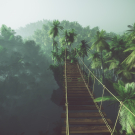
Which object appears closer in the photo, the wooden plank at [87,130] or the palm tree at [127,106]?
the wooden plank at [87,130]

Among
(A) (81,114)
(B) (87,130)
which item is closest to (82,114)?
(A) (81,114)

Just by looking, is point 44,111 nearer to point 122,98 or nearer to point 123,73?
point 123,73

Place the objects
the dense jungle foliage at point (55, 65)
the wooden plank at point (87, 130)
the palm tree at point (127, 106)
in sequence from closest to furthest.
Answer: the wooden plank at point (87, 130) → the palm tree at point (127, 106) → the dense jungle foliage at point (55, 65)

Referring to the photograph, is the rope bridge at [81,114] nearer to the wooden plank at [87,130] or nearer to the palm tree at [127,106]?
the wooden plank at [87,130]

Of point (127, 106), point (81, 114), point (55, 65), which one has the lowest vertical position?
point (127, 106)

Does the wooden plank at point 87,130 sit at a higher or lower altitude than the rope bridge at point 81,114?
lower

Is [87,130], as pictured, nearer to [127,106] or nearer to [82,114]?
[82,114]

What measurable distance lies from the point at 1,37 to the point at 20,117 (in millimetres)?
20474

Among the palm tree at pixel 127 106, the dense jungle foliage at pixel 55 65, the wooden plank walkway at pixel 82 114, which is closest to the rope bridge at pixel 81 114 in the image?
the wooden plank walkway at pixel 82 114

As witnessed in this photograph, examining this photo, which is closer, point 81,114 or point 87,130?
point 87,130

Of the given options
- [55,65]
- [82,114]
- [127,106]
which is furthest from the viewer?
[55,65]

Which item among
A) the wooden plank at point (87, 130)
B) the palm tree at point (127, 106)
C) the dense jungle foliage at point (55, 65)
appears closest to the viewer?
the wooden plank at point (87, 130)

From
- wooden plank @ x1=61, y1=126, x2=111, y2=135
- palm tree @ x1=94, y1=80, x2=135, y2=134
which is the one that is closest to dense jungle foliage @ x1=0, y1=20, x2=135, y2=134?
palm tree @ x1=94, y1=80, x2=135, y2=134

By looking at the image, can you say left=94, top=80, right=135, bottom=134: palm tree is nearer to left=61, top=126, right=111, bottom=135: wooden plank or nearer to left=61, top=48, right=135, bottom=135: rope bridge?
left=61, top=48, right=135, bottom=135: rope bridge
